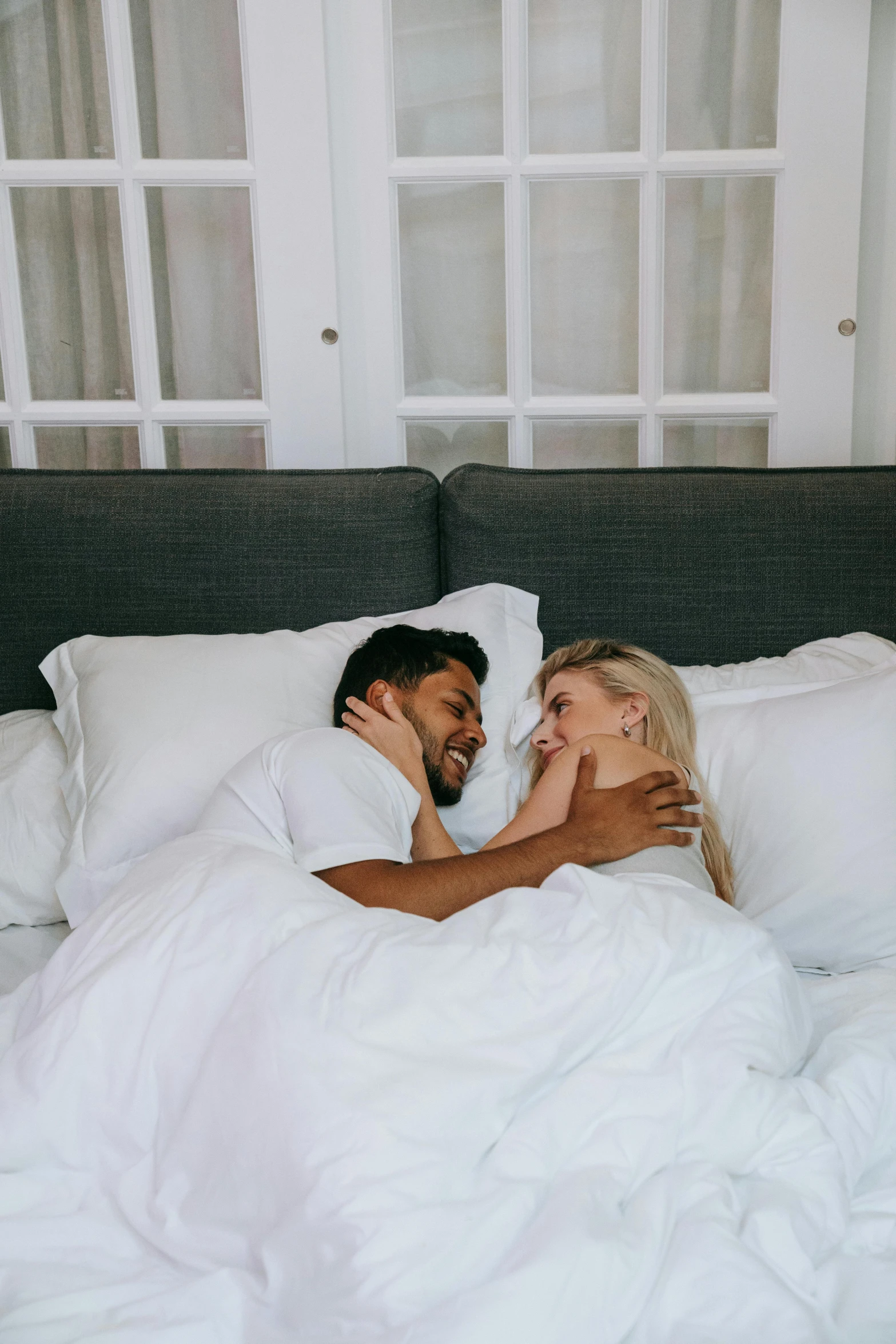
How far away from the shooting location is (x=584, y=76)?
2084 millimetres

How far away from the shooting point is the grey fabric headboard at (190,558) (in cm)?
190

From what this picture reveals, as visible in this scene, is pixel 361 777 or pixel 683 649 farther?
pixel 683 649

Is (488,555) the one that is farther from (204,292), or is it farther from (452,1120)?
(452,1120)

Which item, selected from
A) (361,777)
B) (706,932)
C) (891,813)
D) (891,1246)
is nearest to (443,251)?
(361,777)

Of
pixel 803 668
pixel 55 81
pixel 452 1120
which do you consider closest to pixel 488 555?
pixel 803 668

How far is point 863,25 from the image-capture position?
201 centimetres

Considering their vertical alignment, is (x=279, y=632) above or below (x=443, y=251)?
below

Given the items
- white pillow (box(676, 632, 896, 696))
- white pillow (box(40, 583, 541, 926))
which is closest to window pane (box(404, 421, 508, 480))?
white pillow (box(40, 583, 541, 926))

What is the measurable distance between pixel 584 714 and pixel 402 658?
302 millimetres

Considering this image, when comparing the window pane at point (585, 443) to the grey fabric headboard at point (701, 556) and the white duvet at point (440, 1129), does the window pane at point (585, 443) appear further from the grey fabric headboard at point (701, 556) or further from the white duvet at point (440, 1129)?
the white duvet at point (440, 1129)

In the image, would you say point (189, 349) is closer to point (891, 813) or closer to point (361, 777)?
point (361, 777)

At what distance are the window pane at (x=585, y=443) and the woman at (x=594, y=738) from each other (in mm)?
641

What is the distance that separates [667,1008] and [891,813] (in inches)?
24.5

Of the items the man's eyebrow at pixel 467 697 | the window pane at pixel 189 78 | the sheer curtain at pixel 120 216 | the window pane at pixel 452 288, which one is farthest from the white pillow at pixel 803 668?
the window pane at pixel 189 78
